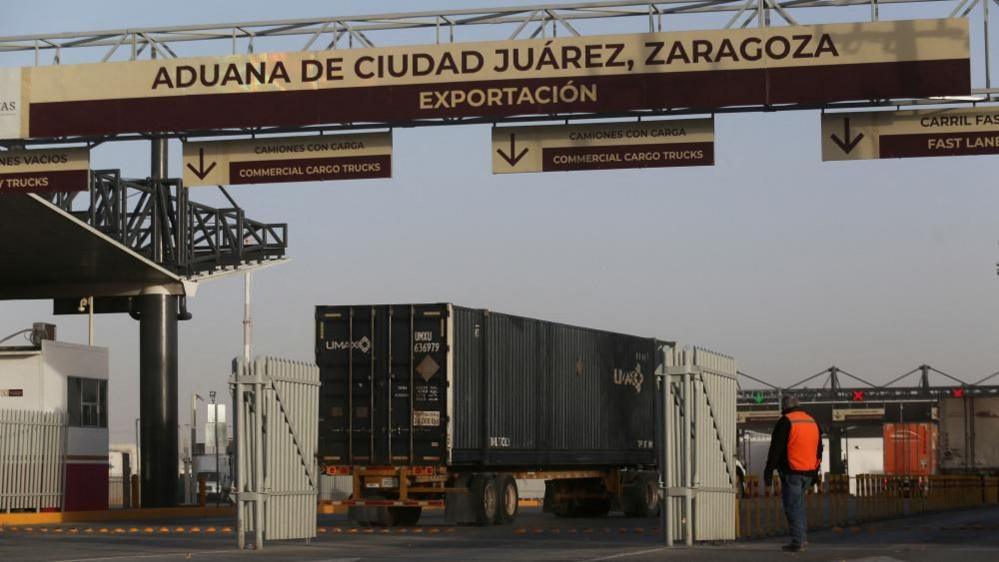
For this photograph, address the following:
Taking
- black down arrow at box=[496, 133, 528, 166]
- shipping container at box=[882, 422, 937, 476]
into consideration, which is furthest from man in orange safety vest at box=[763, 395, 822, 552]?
shipping container at box=[882, 422, 937, 476]

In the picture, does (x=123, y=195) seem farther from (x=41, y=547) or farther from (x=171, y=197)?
(x=41, y=547)

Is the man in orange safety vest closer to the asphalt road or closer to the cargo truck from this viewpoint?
the asphalt road

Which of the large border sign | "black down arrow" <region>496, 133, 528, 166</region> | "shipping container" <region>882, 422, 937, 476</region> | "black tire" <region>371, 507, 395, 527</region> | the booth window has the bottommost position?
"black tire" <region>371, 507, 395, 527</region>

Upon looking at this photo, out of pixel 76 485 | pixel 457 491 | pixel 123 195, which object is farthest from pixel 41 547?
pixel 123 195

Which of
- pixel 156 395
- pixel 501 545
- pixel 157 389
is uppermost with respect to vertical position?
pixel 157 389

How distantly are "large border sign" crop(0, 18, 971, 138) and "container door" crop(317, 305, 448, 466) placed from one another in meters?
4.75

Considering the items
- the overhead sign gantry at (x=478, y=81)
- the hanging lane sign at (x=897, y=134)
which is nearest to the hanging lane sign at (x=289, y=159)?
the overhead sign gantry at (x=478, y=81)

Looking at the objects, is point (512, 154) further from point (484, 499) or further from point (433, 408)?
point (484, 499)

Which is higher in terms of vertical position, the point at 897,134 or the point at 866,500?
the point at 897,134

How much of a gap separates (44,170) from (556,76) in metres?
8.52

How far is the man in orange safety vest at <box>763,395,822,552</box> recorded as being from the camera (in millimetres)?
17656

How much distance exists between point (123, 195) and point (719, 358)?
23277mm

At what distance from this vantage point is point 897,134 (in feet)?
80.3

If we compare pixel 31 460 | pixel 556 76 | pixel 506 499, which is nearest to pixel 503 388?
pixel 506 499
